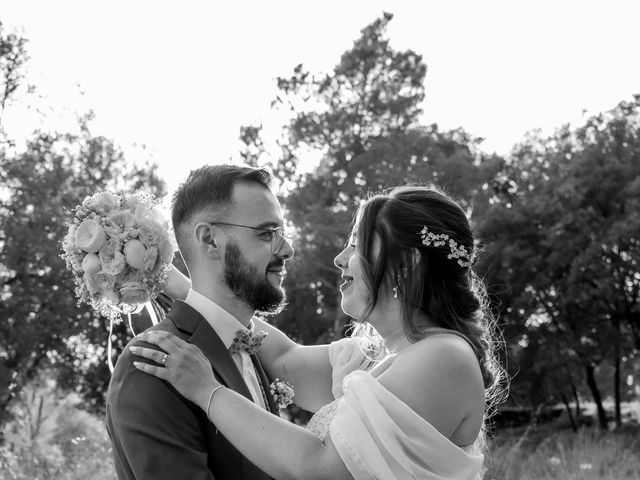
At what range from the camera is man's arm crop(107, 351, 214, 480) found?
315 cm

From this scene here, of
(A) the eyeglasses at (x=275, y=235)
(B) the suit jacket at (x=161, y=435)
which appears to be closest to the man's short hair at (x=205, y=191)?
(A) the eyeglasses at (x=275, y=235)

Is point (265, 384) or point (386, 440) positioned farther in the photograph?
point (265, 384)

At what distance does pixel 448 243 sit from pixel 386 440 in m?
0.97

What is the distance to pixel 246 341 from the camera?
12.6ft

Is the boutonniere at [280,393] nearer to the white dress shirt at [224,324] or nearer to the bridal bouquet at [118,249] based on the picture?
the white dress shirt at [224,324]

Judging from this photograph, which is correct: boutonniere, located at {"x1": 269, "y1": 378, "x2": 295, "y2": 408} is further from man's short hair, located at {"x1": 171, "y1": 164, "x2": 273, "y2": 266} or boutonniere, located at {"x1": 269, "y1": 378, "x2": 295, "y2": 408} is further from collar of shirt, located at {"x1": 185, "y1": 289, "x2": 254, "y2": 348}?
man's short hair, located at {"x1": 171, "y1": 164, "x2": 273, "y2": 266}

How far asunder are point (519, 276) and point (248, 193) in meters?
20.8

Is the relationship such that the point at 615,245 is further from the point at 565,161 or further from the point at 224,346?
the point at 224,346

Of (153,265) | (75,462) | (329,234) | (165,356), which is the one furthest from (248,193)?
(329,234)

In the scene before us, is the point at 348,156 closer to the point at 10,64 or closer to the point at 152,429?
the point at 10,64

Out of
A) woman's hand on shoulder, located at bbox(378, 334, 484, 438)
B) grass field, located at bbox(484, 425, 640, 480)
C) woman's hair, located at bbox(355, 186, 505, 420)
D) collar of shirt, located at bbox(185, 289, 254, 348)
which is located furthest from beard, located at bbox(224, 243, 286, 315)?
grass field, located at bbox(484, 425, 640, 480)

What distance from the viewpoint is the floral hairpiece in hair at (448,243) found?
145 inches

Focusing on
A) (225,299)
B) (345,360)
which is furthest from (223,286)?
(345,360)

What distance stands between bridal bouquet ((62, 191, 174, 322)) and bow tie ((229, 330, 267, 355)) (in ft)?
1.48
